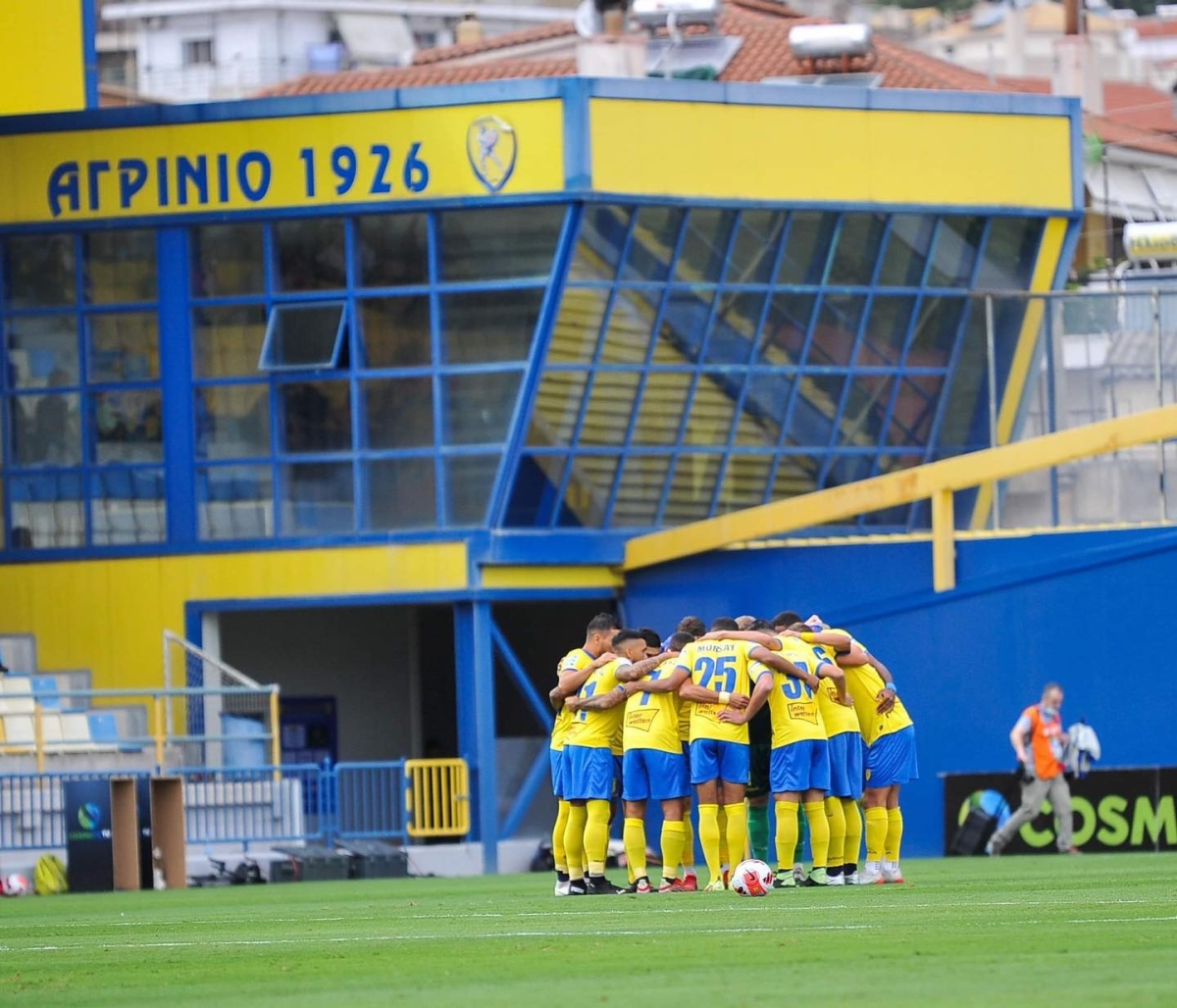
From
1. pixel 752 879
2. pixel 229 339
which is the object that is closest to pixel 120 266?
pixel 229 339

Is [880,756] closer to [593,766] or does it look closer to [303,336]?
[593,766]

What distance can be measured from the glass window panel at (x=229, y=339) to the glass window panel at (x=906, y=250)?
777 cm

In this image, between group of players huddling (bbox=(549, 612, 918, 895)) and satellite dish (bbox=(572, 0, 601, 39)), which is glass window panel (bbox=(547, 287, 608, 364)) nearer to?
satellite dish (bbox=(572, 0, 601, 39))

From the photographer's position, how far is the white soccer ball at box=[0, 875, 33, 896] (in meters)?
27.2

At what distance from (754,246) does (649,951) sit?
21.7 metres

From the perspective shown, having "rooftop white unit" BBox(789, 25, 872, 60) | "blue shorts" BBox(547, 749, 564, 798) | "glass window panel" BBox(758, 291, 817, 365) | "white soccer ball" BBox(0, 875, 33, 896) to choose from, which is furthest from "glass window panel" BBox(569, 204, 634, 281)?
"blue shorts" BBox(547, 749, 564, 798)

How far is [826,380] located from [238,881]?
34.9 ft

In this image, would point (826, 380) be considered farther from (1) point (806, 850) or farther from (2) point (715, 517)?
(1) point (806, 850)

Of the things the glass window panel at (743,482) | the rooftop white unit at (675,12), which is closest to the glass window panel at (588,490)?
the glass window panel at (743,482)

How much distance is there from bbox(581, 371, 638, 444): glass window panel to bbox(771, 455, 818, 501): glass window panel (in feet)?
7.82

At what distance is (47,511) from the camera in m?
35.2

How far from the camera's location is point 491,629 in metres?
34.2

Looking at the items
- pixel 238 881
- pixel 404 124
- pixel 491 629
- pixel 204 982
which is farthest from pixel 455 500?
pixel 204 982

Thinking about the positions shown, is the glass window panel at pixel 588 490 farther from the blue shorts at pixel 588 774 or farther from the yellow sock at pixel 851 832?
the yellow sock at pixel 851 832
